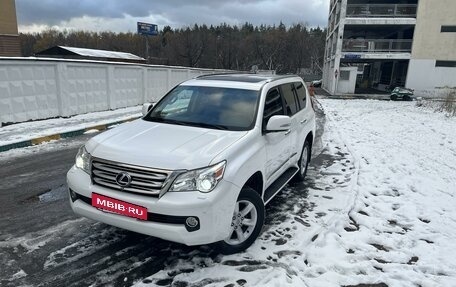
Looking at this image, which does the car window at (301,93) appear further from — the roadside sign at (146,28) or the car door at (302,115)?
the roadside sign at (146,28)

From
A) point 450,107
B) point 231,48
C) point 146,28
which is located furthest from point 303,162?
point 231,48

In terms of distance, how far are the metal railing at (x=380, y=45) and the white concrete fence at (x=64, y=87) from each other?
26.5 meters

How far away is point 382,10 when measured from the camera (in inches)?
1399

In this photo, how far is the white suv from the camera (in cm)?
319

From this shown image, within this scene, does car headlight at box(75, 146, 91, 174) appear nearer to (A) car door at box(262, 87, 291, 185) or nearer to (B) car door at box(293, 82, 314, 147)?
(A) car door at box(262, 87, 291, 185)

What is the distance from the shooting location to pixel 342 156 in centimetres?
848

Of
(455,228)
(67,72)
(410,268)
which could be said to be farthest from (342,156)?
(67,72)

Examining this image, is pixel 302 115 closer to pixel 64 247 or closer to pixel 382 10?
pixel 64 247

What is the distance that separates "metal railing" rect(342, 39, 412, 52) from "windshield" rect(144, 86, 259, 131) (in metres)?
35.5

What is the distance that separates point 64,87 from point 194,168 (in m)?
10.6

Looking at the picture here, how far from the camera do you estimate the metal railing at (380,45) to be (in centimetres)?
3581

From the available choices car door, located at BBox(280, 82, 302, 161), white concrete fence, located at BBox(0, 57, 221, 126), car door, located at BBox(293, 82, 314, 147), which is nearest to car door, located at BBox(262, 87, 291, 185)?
car door, located at BBox(280, 82, 302, 161)

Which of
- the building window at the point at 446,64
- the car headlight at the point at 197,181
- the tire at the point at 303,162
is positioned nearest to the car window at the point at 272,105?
the car headlight at the point at 197,181

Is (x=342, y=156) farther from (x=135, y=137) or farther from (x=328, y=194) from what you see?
(x=135, y=137)
